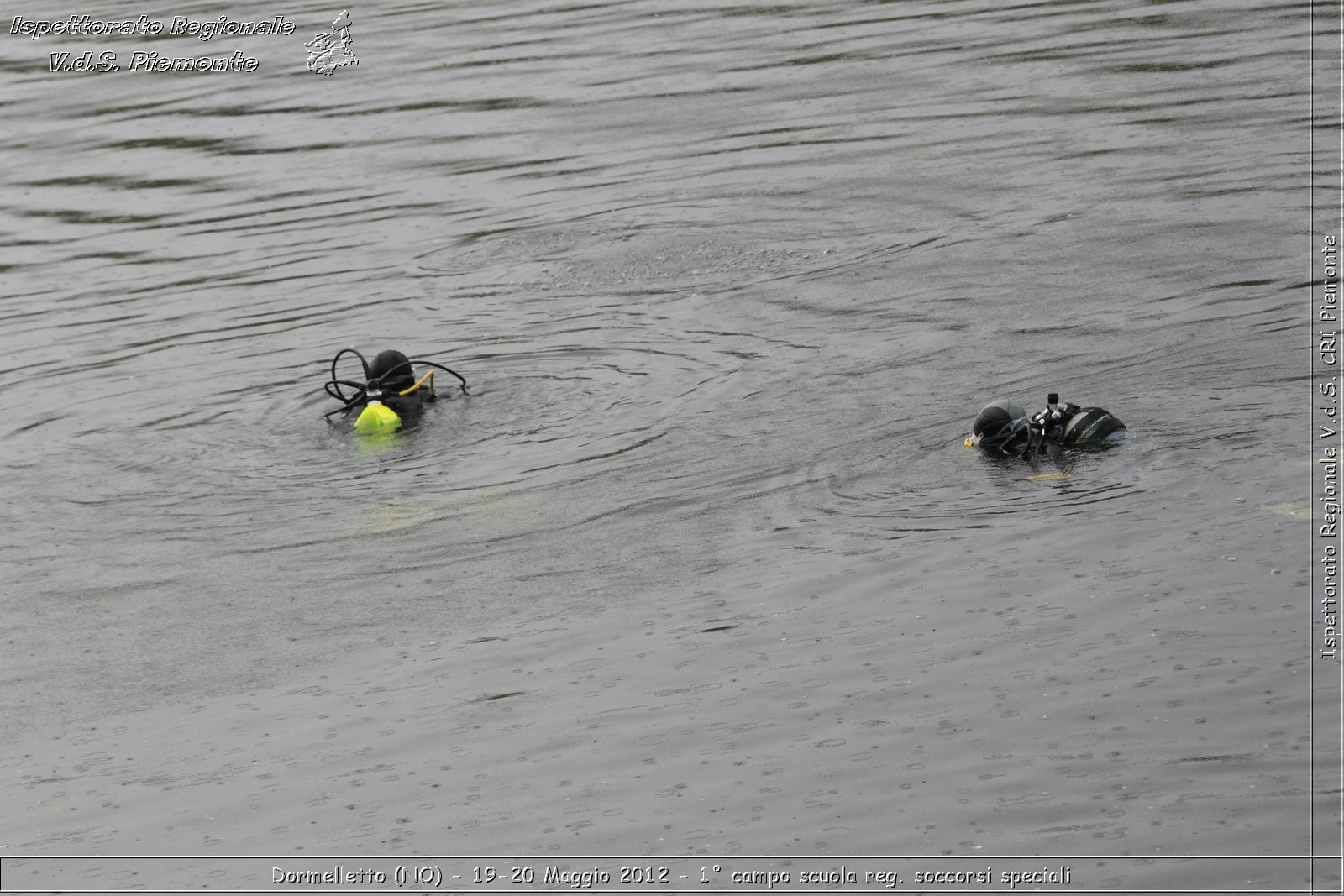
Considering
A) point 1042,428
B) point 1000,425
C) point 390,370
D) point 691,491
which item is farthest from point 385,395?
point 1042,428

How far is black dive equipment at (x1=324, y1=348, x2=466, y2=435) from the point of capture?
1263 cm

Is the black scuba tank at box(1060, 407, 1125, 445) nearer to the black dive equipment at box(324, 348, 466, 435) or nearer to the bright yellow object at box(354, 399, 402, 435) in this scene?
the black dive equipment at box(324, 348, 466, 435)

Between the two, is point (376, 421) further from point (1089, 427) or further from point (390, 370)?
point (1089, 427)

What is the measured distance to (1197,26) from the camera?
23328mm

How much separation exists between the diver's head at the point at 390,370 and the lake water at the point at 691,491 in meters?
0.46

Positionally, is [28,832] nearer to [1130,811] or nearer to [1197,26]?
[1130,811]

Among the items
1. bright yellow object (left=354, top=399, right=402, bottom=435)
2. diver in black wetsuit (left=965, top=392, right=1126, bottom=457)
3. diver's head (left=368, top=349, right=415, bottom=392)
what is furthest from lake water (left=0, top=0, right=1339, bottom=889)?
diver's head (left=368, top=349, right=415, bottom=392)

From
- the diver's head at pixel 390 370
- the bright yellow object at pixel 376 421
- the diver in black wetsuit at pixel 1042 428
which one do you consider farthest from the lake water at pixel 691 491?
the diver's head at pixel 390 370

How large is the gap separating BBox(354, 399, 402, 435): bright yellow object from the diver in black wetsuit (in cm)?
436

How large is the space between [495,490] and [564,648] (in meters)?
2.37

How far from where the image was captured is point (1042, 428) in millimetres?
10805

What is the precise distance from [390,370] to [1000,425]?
4588mm

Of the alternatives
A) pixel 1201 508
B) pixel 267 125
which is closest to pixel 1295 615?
pixel 1201 508

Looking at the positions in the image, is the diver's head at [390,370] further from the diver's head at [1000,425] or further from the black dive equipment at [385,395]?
the diver's head at [1000,425]
